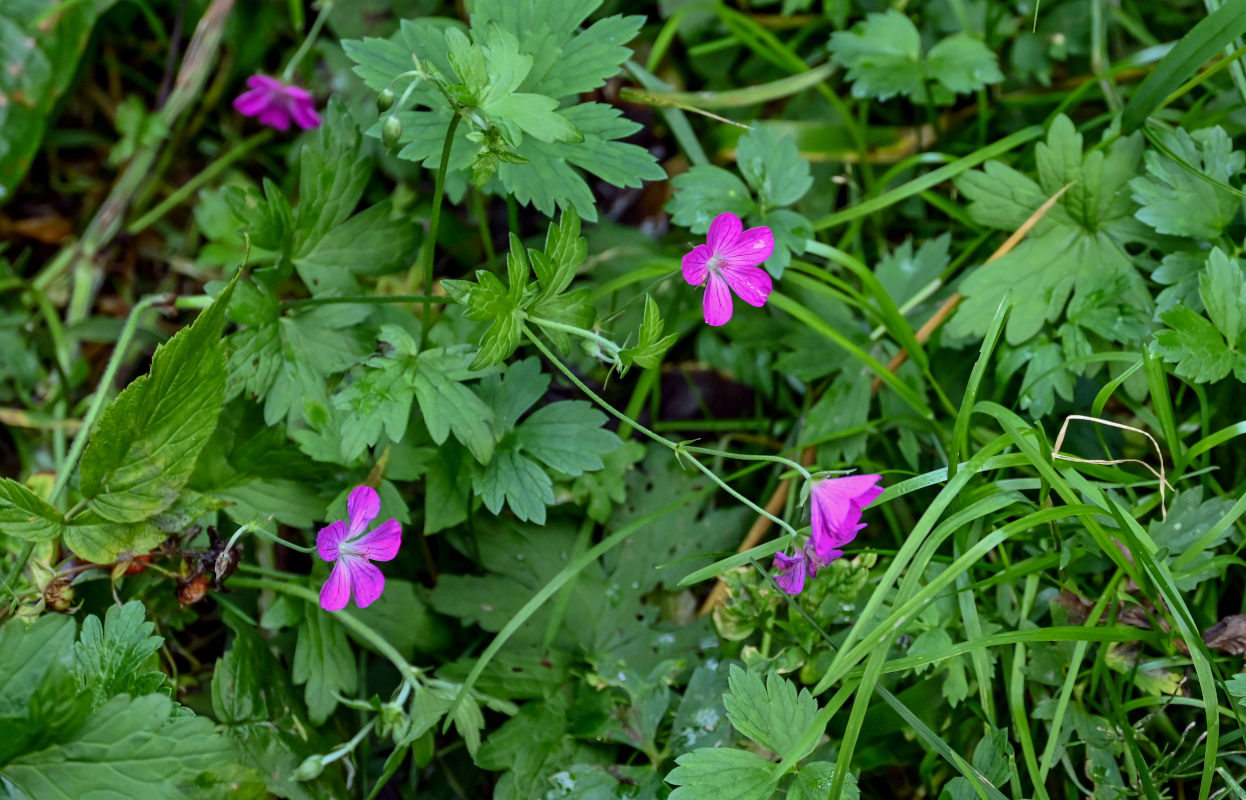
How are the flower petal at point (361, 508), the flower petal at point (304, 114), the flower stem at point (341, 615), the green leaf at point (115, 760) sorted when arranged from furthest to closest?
the flower petal at point (304, 114)
the flower stem at point (341, 615)
the flower petal at point (361, 508)
the green leaf at point (115, 760)

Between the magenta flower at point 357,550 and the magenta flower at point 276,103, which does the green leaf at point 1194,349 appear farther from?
the magenta flower at point 276,103

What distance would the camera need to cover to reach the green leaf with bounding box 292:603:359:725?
162 cm

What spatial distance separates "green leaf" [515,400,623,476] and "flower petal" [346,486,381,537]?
31 centimetres

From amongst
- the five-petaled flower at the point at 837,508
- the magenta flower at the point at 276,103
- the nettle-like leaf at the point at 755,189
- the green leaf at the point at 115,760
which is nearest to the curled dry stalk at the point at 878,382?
the nettle-like leaf at the point at 755,189

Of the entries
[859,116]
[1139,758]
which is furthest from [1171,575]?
[859,116]

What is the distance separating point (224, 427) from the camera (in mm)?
1669

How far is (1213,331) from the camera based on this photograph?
59.6 inches

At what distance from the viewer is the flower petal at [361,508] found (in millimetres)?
1435

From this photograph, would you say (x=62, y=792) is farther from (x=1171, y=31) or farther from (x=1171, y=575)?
(x=1171, y=31)

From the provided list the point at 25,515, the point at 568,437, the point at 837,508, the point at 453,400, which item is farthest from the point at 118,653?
the point at 837,508

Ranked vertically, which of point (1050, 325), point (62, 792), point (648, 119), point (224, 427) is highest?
point (648, 119)

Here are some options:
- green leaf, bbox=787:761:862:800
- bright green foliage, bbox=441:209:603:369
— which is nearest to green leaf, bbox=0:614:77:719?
bright green foliage, bbox=441:209:603:369

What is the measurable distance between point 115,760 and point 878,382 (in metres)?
1.50

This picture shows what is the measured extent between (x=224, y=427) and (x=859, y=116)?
1.62m
